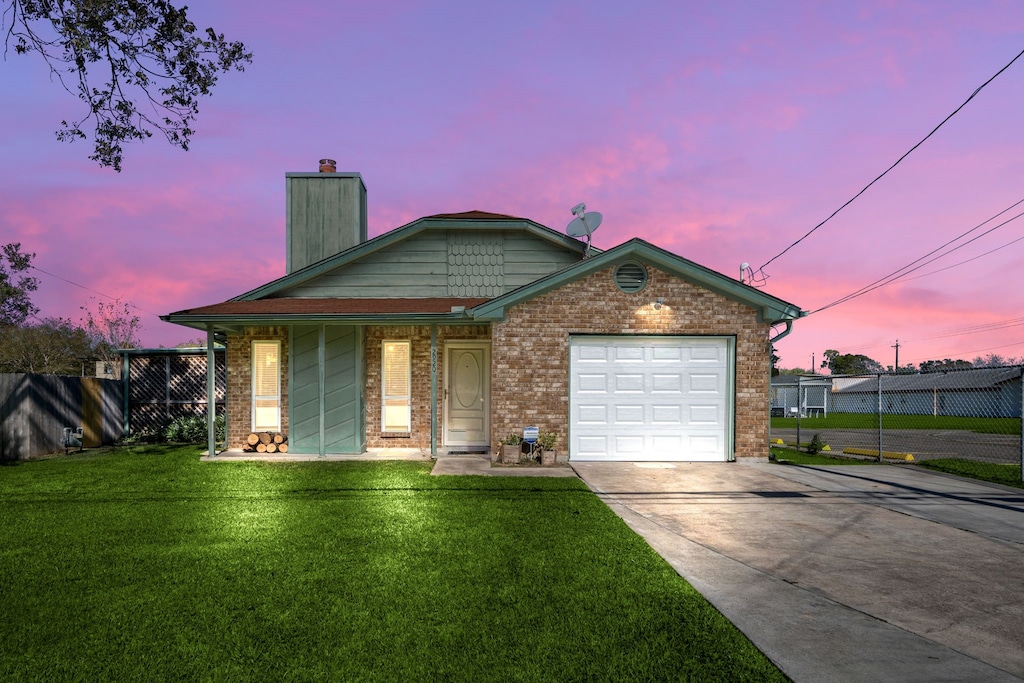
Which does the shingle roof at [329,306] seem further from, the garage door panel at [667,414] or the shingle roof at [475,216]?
the garage door panel at [667,414]

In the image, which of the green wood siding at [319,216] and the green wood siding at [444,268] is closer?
the green wood siding at [444,268]

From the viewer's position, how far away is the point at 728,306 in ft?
39.3

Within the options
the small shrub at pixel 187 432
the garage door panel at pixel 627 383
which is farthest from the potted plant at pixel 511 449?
the small shrub at pixel 187 432

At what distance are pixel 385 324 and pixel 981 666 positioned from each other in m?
10.8

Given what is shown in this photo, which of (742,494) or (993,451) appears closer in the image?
(742,494)

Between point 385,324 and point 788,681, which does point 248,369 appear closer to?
point 385,324

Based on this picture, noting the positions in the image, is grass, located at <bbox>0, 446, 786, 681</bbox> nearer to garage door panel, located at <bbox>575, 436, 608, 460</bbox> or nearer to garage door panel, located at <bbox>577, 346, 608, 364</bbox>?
garage door panel, located at <bbox>575, 436, 608, 460</bbox>

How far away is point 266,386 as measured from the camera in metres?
13.2

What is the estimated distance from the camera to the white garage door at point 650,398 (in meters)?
11.8

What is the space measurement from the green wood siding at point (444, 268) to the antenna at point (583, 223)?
89 cm

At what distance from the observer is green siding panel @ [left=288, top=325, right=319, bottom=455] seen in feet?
41.3

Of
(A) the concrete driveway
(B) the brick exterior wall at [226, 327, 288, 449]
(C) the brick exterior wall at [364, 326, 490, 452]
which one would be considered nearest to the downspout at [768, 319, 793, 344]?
(A) the concrete driveway

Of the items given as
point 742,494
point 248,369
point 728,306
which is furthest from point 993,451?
point 248,369

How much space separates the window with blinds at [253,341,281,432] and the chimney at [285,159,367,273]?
387 cm
